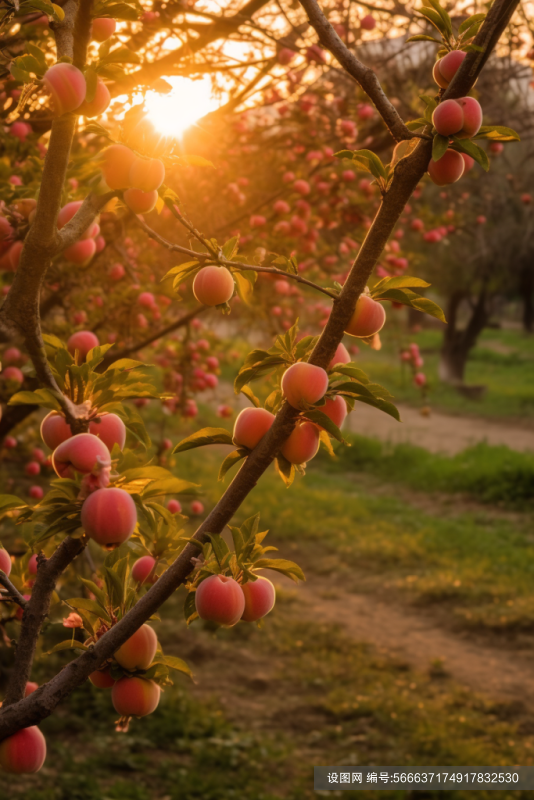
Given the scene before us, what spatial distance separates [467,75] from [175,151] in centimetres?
50

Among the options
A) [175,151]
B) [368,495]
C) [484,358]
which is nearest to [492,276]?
[484,358]

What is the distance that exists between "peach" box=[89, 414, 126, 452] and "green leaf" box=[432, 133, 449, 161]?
0.59 m

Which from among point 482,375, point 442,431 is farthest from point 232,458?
point 482,375

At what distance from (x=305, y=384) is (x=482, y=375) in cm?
1807

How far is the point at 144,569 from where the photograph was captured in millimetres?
1198

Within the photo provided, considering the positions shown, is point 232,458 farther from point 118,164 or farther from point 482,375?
point 482,375

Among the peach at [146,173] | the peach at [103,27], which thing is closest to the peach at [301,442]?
the peach at [146,173]

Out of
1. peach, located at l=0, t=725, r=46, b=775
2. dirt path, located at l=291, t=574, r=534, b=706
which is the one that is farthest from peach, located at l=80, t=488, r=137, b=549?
dirt path, located at l=291, t=574, r=534, b=706

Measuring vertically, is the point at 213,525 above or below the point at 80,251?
below

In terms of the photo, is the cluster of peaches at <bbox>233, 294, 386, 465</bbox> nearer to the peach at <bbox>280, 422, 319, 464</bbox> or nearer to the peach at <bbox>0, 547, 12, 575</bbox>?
the peach at <bbox>280, 422, 319, 464</bbox>

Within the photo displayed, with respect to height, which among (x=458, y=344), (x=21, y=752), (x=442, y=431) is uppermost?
(x=458, y=344)

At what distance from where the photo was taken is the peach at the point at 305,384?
38.4 inches

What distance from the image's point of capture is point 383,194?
98cm

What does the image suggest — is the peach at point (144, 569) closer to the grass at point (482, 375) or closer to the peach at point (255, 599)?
the peach at point (255, 599)
